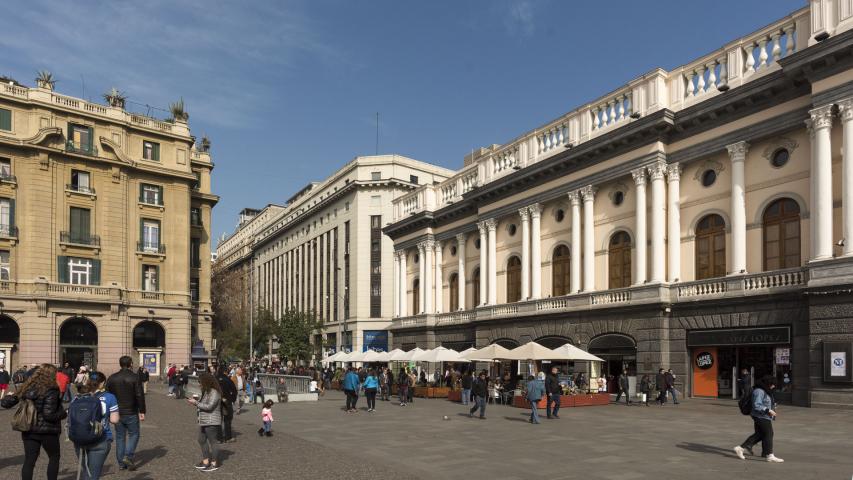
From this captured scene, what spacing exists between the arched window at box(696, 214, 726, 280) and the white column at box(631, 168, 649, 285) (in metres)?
2.22

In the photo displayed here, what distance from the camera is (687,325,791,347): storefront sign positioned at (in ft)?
81.9

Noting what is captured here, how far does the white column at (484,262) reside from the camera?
4106 cm

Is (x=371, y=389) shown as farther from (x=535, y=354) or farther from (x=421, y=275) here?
(x=421, y=275)

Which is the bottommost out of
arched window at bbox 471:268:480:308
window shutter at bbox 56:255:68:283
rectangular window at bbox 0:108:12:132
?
arched window at bbox 471:268:480:308

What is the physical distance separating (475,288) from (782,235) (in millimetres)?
20700

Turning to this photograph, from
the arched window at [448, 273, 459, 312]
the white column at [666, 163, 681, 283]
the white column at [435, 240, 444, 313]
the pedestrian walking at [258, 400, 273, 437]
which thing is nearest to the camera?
the pedestrian walking at [258, 400, 273, 437]

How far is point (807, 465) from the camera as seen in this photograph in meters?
12.4

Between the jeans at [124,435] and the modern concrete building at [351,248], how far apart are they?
55742 mm

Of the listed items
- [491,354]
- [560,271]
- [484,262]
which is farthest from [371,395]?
[484,262]

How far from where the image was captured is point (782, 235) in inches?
1029

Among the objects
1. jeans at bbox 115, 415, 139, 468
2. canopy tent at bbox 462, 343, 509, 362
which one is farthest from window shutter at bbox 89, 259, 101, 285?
jeans at bbox 115, 415, 139, 468

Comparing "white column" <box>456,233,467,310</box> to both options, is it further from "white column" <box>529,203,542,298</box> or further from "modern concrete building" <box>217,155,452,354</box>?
"modern concrete building" <box>217,155,452,354</box>

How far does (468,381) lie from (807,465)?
50.5 ft

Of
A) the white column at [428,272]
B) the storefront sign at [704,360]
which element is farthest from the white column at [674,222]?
the white column at [428,272]
